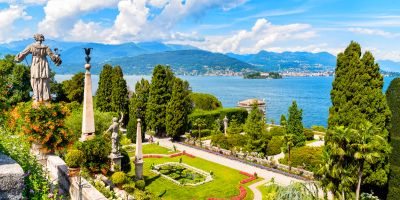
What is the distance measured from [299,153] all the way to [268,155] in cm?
548

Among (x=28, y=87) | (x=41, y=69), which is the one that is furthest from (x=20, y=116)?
(x=28, y=87)

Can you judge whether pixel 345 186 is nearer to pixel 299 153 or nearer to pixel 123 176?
pixel 299 153

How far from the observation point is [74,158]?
12523 millimetres

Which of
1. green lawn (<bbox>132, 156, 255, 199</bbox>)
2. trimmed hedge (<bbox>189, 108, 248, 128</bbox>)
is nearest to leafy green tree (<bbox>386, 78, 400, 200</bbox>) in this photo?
green lawn (<bbox>132, 156, 255, 199</bbox>)

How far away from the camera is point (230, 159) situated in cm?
3058

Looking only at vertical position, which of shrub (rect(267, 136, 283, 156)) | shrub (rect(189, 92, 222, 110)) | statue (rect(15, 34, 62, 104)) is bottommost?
shrub (rect(267, 136, 283, 156))

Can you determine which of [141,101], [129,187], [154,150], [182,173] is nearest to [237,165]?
[182,173]

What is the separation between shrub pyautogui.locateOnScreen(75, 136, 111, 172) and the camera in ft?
44.4

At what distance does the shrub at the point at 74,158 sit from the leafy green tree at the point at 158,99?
1055 inches

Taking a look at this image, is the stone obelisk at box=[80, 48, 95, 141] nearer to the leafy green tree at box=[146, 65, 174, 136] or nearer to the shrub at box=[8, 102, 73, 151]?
the shrub at box=[8, 102, 73, 151]

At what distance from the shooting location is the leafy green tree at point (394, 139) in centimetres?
1672

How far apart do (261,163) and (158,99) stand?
17.3 metres

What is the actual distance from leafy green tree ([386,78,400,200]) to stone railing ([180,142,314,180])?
8.38m

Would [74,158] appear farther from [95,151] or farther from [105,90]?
[105,90]
